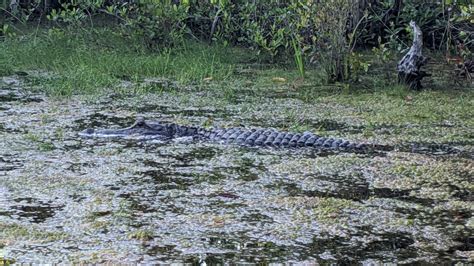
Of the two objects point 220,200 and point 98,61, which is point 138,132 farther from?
point 98,61

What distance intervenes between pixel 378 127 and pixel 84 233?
7.33ft

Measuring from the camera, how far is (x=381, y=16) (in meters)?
7.03

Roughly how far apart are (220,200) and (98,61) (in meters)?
3.50

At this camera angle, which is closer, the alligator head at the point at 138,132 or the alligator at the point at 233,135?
the alligator at the point at 233,135

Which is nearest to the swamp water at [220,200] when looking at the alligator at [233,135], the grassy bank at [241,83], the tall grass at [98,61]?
the alligator at [233,135]

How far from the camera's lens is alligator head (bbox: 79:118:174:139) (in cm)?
416

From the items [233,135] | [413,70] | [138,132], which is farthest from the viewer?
[413,70]

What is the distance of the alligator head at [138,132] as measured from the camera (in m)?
4.16

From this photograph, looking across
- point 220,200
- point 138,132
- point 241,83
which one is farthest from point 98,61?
point 220,200

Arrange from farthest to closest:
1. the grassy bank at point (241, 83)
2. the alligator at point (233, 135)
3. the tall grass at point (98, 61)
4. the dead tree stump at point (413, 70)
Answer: the tall grass at point (98, 61) < the dead tree stump at point (413, 70) < the grassy bank at point (241, 83) < the alligator at point (233, 135)

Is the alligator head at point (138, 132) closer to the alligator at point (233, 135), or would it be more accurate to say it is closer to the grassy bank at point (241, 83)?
the alligator at point (233, 135)

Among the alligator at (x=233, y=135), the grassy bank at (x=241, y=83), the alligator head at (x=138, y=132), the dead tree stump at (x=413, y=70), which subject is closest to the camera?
the alligator at (x=233, y=135)

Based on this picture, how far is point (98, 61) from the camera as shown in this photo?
6.36 metres

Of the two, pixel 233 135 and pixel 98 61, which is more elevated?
pixel 233 135
